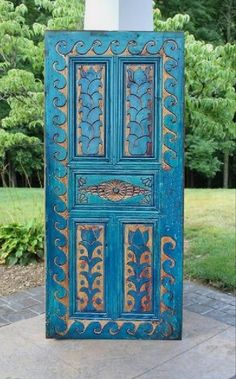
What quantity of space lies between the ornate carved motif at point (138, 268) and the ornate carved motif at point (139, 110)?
49cm

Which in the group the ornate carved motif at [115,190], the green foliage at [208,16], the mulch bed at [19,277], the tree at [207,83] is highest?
the green foliage at [208,16]

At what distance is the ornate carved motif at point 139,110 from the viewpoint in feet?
8.77

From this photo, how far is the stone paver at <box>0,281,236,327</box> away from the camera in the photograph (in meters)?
3.27

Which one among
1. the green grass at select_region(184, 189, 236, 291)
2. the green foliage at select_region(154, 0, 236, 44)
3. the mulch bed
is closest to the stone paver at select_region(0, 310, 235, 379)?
the mulch bed

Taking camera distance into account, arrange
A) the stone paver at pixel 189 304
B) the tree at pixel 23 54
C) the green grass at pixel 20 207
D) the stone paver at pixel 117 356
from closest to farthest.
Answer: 1. the stone paver at pixel 117 356
2. the stone paver at pixel 189 304
3. the tree at pixel 23 54
4. the green grass at pixel 20 207

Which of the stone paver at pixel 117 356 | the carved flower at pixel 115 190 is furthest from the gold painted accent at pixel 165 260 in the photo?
the carved flower at pixel 115 190

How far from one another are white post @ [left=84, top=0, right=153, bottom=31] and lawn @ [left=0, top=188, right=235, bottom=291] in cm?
227

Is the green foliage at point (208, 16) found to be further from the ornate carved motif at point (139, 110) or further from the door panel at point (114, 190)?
the door panel at point (114, 190)

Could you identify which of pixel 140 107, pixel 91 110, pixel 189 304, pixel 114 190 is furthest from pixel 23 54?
pixel 189 304

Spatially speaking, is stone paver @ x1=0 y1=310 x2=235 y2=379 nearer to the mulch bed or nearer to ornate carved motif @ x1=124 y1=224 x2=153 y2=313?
ornate carved motif @ x1=124 y1=224 x2=153 y2=313

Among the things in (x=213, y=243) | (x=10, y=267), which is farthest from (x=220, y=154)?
(x=10, y=267)

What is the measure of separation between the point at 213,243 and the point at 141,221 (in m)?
2.57

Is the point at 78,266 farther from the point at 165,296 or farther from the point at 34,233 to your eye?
the point at 34,233

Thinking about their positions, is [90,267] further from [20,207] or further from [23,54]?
[20,207]
